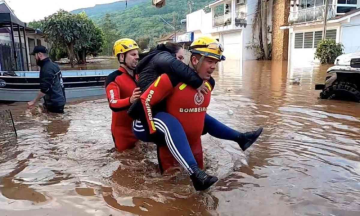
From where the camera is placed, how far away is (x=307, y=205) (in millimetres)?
3096

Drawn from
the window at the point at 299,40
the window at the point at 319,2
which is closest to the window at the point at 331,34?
the window at the point at 319,2

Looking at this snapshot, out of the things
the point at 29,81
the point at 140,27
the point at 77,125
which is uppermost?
the point at 140,27

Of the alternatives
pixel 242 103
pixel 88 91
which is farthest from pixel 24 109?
pixel 242 103

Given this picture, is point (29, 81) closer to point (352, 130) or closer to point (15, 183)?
point (15, 183)

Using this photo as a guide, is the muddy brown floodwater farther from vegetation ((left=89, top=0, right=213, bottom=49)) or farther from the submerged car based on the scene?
vegetation ((left=89, top=0, right=213, bottom=49))

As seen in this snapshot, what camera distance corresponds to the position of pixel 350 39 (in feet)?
75.5

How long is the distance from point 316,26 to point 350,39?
11.1 ft

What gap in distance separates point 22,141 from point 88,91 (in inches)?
222

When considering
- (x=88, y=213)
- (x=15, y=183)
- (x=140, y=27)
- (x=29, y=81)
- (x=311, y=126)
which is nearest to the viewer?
(x=88, y=213)

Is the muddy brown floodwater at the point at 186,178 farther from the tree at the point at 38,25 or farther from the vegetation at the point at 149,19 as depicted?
the vegetation at the point at 149,19

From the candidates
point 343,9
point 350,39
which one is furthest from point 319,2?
point 350,39

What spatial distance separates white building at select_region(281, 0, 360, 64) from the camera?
895 inches

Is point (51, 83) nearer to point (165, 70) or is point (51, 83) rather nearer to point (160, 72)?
point (160, 72)

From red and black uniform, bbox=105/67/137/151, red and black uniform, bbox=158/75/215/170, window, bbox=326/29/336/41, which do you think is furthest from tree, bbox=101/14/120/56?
red and black uniform, bbox=158/75/215/170
